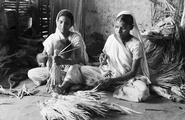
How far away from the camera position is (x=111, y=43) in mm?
3984

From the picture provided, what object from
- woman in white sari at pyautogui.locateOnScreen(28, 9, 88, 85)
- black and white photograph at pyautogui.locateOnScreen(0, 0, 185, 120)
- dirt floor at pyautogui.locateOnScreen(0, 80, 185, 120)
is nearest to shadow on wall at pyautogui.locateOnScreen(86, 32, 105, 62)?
black and white photograph at pyautogui.locateOnScreen(0, 0, 185, 120)

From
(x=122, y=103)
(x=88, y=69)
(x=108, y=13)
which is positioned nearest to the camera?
(x=122, y=103)

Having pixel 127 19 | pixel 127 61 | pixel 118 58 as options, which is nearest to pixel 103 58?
pixel 118 58

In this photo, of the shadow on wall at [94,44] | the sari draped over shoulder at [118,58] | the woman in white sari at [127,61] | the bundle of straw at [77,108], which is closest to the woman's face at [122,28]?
the woman in white sari at [127,61]

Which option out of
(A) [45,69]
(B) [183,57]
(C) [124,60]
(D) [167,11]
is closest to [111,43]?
(C) [124,60]

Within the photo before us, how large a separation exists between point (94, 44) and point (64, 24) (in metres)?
2.86

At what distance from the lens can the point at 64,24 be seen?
378 centimetres

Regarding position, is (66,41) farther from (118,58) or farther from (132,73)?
(132,73)

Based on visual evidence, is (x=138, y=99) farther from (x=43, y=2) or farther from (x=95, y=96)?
(x=43, y=2)

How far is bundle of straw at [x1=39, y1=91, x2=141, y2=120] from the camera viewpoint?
2987mm

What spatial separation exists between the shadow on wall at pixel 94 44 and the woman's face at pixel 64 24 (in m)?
2.20

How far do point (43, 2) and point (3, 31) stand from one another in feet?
3.97

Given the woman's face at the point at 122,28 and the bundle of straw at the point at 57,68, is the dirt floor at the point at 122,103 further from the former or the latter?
the woman's face at the point at 122,28

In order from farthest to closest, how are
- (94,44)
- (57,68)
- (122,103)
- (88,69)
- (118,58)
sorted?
(94,44)
(88,69)
(118,58)
(57,68)
(122,103)
